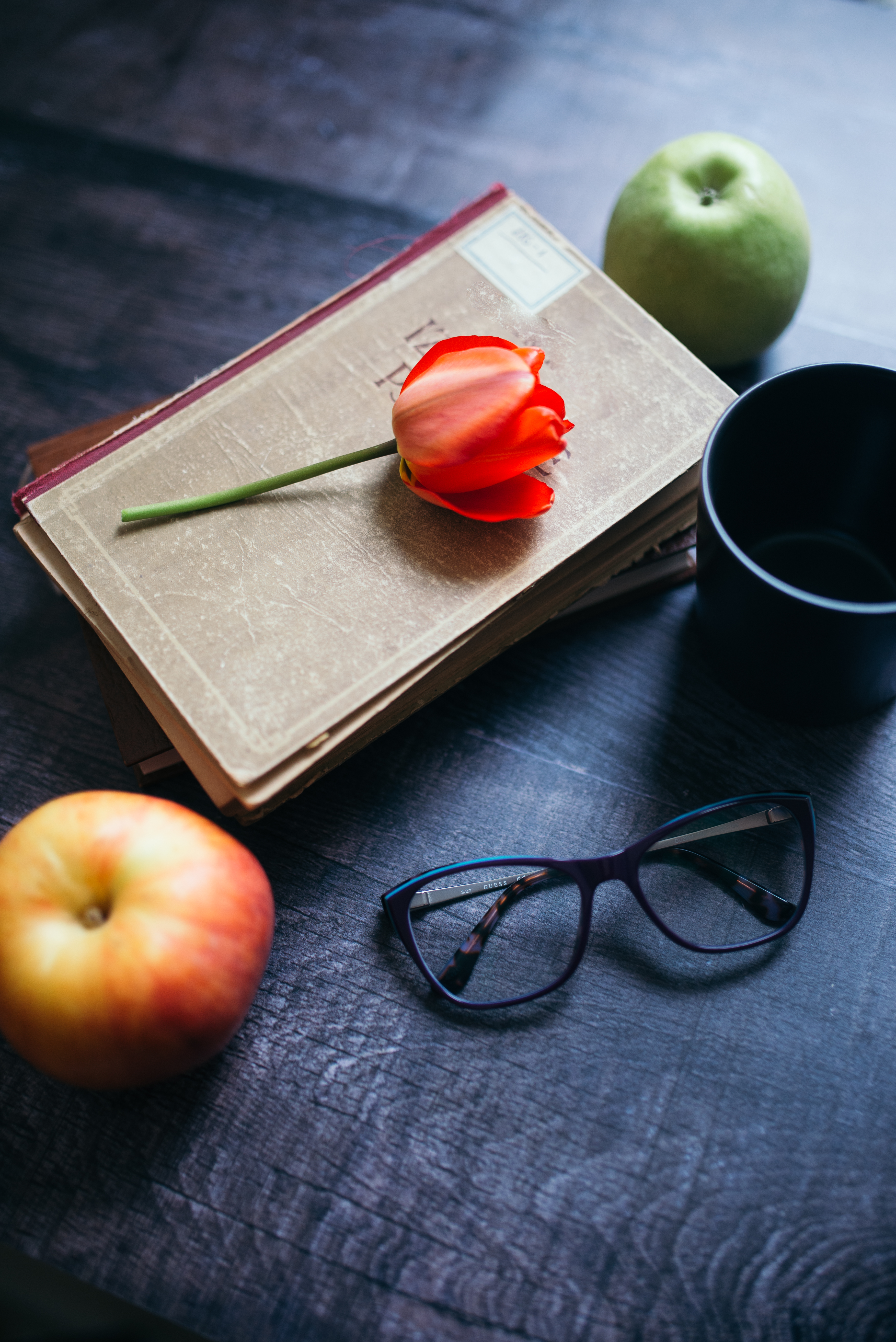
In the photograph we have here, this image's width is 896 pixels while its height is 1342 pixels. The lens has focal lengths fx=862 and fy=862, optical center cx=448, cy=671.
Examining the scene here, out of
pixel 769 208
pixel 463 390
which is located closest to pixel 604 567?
pixel 463 390

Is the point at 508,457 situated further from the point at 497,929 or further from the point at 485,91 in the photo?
the point at 485,91

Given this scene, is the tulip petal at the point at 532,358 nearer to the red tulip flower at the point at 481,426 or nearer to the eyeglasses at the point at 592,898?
the red tulip flower at the point at 481,426

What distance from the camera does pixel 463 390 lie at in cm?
40

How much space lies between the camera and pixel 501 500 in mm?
438

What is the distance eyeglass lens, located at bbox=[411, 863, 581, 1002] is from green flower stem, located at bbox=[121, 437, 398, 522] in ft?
0.73

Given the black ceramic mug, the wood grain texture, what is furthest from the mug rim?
the wood grain texture

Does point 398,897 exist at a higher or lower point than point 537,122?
lower

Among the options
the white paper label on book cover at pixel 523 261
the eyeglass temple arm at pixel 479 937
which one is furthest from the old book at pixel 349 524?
the eyeglass temple arm at pixel 479 937

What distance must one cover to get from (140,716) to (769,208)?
471 millimetres

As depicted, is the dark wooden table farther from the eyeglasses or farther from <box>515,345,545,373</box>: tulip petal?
<box>515,345,545,373</box>: tulip petal

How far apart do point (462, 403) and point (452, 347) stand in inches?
1.6

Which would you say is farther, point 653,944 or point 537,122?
point 537,122

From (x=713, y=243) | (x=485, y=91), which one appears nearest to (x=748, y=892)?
(x=713, y=243)

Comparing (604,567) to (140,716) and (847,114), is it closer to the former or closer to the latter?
(140,716)
